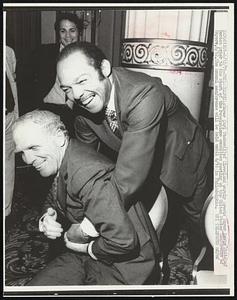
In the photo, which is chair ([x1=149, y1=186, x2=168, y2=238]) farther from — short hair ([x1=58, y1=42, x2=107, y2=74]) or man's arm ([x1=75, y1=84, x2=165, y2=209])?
short hair ([x1=58, y1=42, x2=107, y2=74])

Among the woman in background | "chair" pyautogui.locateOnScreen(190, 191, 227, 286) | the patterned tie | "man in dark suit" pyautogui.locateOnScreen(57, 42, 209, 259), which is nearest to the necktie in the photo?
the woman in background

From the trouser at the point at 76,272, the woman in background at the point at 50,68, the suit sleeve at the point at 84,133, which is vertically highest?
the woman in background at the point at 50,68

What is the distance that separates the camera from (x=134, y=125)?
186 centimetres

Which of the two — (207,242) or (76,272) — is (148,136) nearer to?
(207,242)

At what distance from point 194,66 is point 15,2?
77 centimetres

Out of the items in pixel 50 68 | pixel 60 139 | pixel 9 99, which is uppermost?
pixel 50 68

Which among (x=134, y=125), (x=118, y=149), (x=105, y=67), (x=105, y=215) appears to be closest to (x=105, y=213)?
(x=105, y=215)

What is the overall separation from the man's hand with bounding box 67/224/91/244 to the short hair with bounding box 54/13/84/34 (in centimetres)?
79

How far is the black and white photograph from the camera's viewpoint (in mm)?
1889

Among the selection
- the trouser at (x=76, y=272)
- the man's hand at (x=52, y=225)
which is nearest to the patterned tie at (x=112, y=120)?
the man's hand at (x=52, y=225)

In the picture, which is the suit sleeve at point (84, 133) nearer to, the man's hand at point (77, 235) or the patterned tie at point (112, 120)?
the patterned tie at point (112, 120)

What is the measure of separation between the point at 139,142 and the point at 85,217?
14.7 inches

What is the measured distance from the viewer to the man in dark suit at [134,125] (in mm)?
1872

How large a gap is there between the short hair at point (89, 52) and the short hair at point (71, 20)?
0.07 meters
